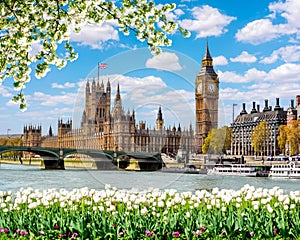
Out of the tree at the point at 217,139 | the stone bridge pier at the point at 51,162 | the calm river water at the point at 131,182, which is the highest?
the tree at the point at 217,139

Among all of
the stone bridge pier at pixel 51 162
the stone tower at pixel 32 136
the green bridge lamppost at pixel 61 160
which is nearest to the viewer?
the green bridge lamppost at pixel 61 160

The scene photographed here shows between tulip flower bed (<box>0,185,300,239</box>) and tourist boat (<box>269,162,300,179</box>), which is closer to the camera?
tulip flower bed (<box>0,185,300,239</box>)

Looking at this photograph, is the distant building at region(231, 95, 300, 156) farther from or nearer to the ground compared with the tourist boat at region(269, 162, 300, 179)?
farther from the ground

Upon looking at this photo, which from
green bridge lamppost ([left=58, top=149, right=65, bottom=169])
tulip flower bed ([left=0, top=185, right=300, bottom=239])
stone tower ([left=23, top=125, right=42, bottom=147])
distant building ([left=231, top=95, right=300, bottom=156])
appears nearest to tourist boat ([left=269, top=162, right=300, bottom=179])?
green bridge lamppost ([left=58, top=149, right=65, bottom=169])

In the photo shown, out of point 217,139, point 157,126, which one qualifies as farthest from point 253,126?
point 157,126

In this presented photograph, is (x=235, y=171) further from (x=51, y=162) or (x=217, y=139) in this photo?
(x=51, y=162)

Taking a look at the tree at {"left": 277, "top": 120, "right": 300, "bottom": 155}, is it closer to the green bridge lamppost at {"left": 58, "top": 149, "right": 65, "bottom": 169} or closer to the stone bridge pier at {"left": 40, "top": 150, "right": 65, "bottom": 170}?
the green bridge lamppost at {"left": 58, "top": 149, "right": 65, "bottom": 169}

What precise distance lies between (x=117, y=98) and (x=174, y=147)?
10.1ft

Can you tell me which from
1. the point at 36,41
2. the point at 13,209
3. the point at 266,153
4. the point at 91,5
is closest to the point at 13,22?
the point at 36,41

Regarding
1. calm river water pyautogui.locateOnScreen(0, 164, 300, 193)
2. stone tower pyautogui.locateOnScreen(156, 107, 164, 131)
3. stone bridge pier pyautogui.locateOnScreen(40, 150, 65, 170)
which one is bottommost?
calm river water pyautogui.locateOnScreen(0, 164, 300, 193)

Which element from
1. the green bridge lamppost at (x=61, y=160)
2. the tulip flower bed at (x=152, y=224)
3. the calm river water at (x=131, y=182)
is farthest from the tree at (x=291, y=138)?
the tulip flower bed at (x=152, y=224)

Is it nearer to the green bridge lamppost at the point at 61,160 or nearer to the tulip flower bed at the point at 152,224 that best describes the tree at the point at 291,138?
the green bridge lamppost at the point at 61,160

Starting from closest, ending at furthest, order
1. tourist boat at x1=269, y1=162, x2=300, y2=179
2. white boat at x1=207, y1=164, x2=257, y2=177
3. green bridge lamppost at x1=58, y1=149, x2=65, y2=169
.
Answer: tourist boat at x1=269, y1=162, x2=300, y2=179 < white boat at x1=207, y1=164, x2=257, y2=177 < green bridge lamppost at x1=58, y1=149, x2=65, y2=169

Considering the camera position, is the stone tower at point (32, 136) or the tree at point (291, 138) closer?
the tree at point (291, 138)
